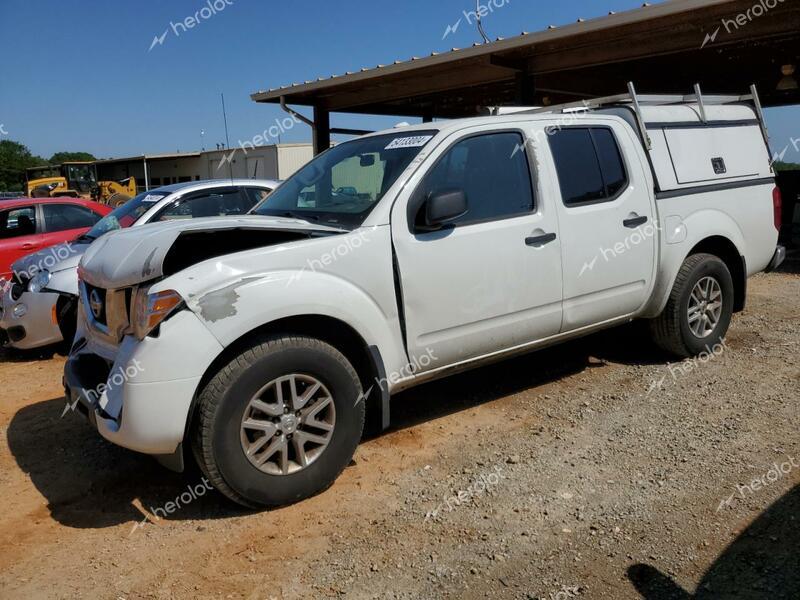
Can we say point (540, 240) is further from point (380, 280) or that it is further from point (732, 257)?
point (732, 257)

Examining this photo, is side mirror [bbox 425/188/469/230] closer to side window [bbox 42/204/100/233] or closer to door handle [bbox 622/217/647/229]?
door handle [bbox 622/217/647/229]

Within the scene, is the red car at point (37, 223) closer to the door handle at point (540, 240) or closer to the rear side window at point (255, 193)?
the rear side window at point (255, 193)

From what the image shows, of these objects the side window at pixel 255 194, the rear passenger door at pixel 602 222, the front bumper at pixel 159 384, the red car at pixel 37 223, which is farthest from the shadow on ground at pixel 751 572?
the red car at pixel 37 223

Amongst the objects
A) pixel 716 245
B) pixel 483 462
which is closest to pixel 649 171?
pixel 716 245

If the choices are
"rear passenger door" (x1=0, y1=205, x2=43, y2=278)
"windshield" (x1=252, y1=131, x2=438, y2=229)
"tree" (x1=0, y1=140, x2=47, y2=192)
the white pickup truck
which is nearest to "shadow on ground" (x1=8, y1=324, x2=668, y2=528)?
the white pickup truck

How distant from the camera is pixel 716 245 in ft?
18.0

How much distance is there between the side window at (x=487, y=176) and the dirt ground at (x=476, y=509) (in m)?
1.42

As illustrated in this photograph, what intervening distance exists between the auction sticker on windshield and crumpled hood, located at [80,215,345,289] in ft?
2.63

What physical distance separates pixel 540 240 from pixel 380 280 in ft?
3.91

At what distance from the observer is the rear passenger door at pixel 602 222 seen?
171 inches

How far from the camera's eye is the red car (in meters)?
7.59

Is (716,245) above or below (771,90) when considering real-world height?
below

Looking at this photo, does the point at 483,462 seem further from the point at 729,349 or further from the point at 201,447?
the point at 729,349

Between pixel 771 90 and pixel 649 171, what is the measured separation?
12523mm
